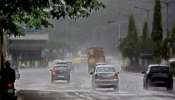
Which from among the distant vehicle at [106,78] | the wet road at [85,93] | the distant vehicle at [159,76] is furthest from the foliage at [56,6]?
the distant vehicle at [159,76]

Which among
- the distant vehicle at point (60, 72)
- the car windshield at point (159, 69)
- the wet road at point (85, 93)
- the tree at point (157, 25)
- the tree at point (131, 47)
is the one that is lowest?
the wet road at point (85, 93)

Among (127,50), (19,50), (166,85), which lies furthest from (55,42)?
(166,85)

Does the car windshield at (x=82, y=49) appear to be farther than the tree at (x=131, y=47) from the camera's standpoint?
No

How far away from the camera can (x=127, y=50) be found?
117 m

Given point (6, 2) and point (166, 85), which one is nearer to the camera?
point (6, 2)

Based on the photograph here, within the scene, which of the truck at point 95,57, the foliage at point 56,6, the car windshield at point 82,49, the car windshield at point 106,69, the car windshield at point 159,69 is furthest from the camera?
the truck at point 95,57

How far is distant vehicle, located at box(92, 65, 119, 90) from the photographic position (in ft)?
146

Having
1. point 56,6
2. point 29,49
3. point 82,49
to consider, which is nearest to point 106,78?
point 56,6

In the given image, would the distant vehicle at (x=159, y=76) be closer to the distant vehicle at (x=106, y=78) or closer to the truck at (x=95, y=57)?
the distant vehicle at (x=106, y=78)

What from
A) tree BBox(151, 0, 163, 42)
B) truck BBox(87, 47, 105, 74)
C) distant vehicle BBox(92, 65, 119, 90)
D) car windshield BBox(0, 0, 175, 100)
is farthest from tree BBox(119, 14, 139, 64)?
distant vehicle BBox(92, 65, 119, 90)

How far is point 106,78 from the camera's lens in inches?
1758

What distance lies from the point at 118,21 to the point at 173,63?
290 feet

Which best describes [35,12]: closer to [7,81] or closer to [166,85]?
[7,81]

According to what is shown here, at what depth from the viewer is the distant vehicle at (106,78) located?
44531 mm
